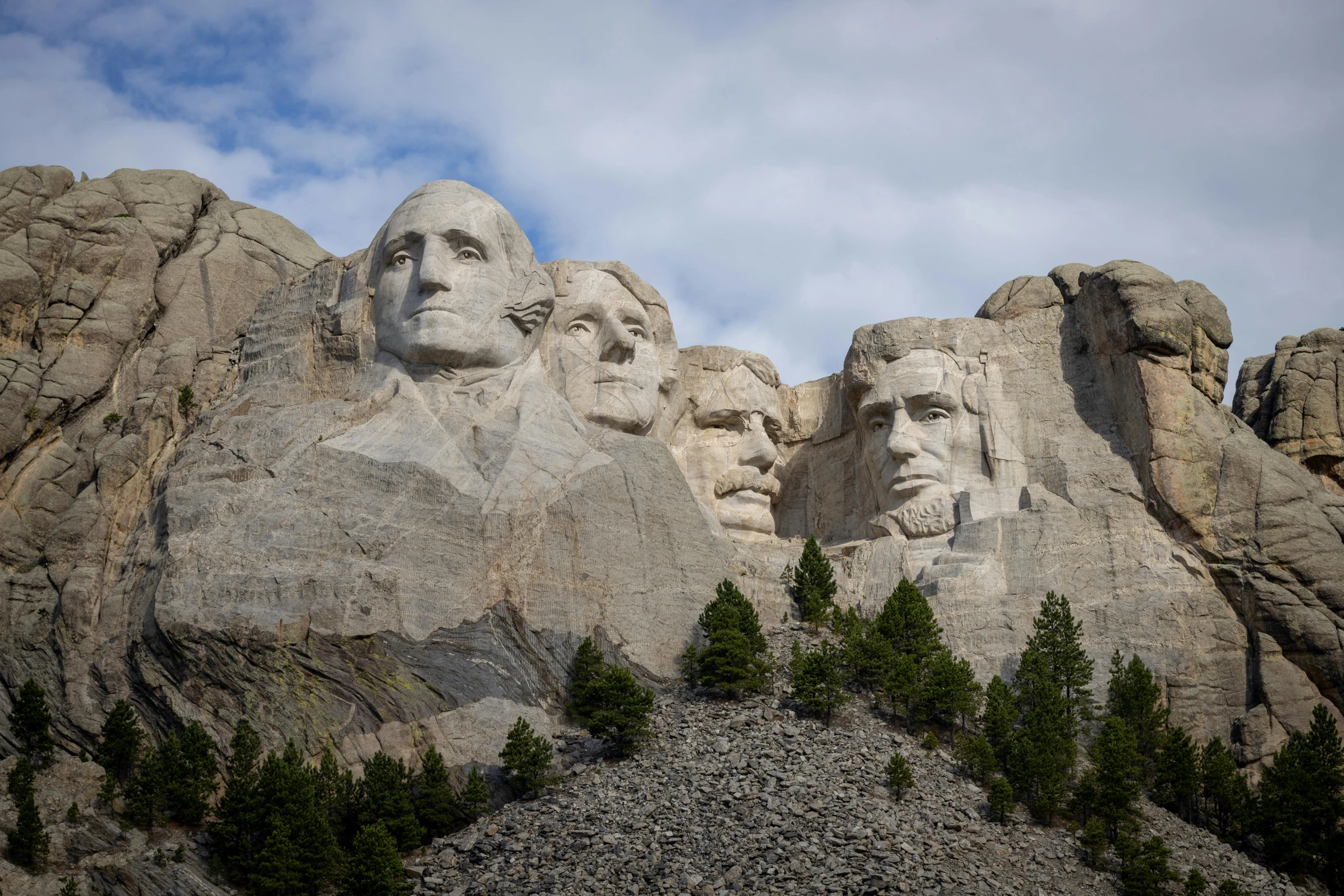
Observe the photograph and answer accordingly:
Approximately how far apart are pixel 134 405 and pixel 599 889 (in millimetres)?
12539

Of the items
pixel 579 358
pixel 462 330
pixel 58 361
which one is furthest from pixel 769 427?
pixel 58 361

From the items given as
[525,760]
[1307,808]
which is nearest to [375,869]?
[525,760]

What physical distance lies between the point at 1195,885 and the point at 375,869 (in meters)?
10.4

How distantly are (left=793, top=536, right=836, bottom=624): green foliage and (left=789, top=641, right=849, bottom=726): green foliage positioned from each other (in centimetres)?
272

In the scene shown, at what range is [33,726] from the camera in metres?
26.2

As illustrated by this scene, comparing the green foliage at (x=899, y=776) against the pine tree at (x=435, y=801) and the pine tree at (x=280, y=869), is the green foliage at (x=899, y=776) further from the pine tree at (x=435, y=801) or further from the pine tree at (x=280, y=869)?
the pine tree at (x=280, y=869)

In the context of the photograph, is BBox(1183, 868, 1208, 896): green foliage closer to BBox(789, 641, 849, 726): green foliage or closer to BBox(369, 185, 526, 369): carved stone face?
BBox(789, 641, 849, 726): green foliage

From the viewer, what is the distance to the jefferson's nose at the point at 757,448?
1377 inches

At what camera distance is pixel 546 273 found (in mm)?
32750

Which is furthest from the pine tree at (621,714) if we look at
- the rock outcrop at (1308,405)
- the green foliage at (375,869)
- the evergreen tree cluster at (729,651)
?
the rock outcrop at (1308,405)

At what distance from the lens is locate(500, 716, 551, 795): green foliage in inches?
1008

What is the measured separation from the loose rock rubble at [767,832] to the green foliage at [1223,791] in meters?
0.58

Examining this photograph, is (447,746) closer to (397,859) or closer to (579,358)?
(397,859)

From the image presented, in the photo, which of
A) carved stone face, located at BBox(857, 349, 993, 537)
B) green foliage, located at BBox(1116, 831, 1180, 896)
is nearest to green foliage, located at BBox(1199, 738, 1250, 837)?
green foliage, located at BBox(1116, 831, 1180, 896)
